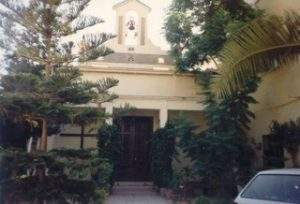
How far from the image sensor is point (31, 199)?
10.2 meters

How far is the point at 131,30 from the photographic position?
21.7 meters

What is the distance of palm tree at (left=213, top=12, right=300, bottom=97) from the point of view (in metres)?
8.20

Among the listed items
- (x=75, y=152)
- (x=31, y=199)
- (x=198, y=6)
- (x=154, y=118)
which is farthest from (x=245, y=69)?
(x=154, y=118)

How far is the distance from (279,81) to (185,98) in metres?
4.31

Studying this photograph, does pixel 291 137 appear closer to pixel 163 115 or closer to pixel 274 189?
pixel 274 189

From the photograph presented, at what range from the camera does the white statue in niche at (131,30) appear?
21609 mm

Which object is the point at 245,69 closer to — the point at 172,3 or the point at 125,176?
the point at 172,3

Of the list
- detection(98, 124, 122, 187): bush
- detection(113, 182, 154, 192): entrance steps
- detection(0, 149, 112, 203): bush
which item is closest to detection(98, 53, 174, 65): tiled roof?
detection(113, 182, 154, 192): entrance steps

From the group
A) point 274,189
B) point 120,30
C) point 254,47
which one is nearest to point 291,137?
point 254,47

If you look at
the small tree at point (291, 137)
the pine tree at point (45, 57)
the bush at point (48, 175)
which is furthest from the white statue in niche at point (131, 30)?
the bush at point (48, 175)

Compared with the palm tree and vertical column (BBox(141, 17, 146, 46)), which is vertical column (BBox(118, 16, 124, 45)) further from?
the palm tree

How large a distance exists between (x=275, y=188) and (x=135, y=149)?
38.5ft

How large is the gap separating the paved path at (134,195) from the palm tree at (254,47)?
640 cm

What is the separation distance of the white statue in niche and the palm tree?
13.6 meters
